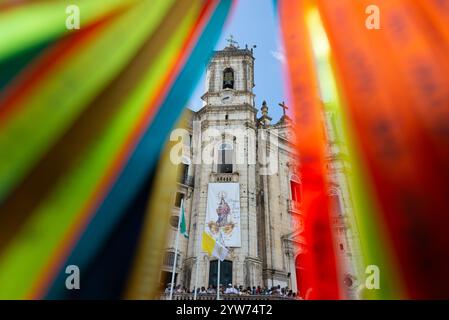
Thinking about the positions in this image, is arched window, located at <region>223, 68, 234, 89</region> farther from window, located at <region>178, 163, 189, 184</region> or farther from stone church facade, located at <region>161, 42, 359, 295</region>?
window, located at <region>178, 163, 189, 184</region>

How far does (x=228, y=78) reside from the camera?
24.0m

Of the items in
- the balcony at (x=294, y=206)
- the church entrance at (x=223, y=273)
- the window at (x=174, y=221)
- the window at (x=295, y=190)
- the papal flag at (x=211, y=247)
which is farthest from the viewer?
the window at (x=295, y=190)

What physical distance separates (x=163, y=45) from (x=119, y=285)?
26.0 ft

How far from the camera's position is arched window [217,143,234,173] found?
2045 centimetres

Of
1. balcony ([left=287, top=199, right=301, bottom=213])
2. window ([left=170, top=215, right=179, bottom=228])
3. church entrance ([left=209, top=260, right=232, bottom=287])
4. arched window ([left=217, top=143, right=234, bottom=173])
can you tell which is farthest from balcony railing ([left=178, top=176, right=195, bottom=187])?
balcony ([left=287, top=199, right=301, bottom=213])

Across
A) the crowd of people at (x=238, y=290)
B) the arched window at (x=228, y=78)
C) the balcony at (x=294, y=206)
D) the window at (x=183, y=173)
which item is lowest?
the crowd of people at (x=238, y=290)

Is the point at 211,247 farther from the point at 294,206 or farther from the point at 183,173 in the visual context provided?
the point at 294,206

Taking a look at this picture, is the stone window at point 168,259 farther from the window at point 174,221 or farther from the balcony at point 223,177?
the balcony at point 223,177

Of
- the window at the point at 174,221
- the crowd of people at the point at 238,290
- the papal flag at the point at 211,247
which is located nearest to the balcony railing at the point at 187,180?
the window at the point at 174,221

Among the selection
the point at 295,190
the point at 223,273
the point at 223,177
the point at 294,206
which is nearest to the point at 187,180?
the point at 223,177

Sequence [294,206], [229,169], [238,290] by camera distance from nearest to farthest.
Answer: [238,290]
[229,169]
[294,206]

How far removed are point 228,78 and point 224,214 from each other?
1055 cm

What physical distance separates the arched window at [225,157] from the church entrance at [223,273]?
5379mm

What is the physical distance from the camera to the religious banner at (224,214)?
17453 millimetres
